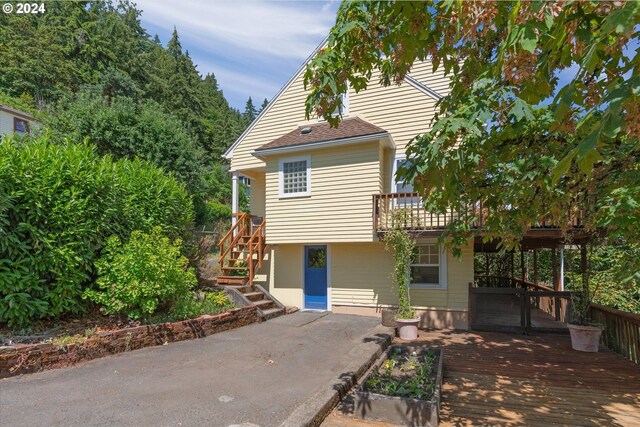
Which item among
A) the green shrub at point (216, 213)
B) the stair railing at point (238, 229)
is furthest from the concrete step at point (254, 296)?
the green shrub at point (216, 213)

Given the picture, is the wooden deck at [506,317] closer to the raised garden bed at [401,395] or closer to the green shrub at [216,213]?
the raised garden bed at [401,395]

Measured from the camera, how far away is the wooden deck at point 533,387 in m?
4.11

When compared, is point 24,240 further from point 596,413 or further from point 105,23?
point 105,23

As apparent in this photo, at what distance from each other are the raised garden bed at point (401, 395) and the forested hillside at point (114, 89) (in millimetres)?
14677

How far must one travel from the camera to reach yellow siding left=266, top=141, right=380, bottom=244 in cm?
993

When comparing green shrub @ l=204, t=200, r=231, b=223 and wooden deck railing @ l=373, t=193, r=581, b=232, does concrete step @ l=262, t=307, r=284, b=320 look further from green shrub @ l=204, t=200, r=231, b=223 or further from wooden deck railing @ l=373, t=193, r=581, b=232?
green shrub @ l=204, t=200, r=231, b=223

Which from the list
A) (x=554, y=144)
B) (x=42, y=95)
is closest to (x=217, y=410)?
(x=554, y=144)

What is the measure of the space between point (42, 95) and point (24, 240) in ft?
94.1

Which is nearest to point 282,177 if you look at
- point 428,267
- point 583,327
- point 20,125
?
point 428,267

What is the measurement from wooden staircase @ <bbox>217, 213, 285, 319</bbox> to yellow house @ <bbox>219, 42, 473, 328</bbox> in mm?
79

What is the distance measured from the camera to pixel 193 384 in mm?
4812

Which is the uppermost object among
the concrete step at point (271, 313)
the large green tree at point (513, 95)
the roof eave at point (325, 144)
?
the roof eave at point (325, 144)

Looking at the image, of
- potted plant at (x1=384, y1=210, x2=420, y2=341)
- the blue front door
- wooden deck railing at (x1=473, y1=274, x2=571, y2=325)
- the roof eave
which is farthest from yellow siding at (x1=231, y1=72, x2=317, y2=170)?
wooden deck railing at (x1=473, y1=274, x2=571, y2=325)

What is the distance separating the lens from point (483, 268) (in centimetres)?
1886
